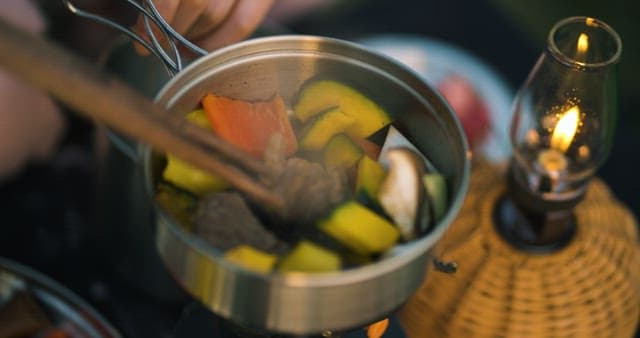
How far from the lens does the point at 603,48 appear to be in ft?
3.24

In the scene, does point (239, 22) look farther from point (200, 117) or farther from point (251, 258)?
point (251, 258)

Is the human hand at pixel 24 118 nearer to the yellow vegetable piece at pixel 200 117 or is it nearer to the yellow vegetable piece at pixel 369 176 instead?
the yellow vegetable piece at pixel 200 117

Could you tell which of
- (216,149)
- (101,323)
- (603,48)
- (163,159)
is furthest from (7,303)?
(603,48)

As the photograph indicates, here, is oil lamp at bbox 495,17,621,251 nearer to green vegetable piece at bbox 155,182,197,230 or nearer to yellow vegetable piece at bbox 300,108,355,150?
yellow vegetable piece at bbox 300,108,355,150

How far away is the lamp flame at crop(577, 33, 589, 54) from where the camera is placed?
39.1 inches

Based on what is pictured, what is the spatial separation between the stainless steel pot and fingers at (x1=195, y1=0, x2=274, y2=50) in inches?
6.2

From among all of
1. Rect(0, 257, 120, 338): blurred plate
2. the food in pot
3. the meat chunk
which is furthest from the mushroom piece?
Rect(0, 257, 120, 338): blurred plate

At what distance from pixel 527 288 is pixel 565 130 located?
19cm

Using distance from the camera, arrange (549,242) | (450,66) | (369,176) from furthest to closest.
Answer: (450,66) < (549,242) < (369,176)

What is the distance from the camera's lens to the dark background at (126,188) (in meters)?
1.16

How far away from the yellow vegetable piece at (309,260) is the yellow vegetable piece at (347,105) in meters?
0.18

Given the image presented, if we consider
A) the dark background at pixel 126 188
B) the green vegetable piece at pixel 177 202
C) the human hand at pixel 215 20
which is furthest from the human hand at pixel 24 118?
the green vegetable piece at pixel 177 202

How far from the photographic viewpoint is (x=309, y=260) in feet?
2.23

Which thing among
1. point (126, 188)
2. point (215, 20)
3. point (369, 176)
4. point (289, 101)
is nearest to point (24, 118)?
point (126, 188)
